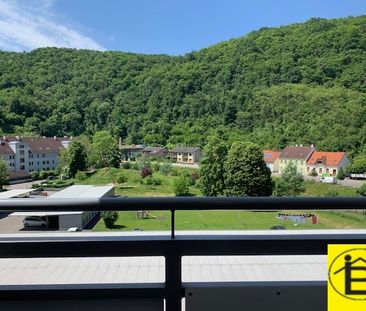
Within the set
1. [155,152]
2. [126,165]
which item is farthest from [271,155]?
[155,152]

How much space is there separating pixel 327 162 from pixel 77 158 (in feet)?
57.5

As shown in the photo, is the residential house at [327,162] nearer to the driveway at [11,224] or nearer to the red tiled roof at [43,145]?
the red tiled roof at [43,145]

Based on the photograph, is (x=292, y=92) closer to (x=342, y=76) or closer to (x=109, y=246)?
(x=342, y=76)

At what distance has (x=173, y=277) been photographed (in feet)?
4.37

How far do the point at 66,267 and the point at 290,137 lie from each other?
123 ft

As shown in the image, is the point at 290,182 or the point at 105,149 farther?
the point at 105,149

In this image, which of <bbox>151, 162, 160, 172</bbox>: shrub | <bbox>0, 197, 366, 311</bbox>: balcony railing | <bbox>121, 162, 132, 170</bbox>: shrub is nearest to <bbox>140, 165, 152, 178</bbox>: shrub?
<bbox>151, 162, 160, 172</bbox>: shrub

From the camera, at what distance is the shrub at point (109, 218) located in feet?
4.63

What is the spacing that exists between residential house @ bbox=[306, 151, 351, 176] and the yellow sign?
966 inches

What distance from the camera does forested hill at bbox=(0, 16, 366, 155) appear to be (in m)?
36.7

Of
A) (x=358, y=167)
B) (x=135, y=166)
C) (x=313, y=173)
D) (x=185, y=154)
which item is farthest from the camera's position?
(x=185, y=154)

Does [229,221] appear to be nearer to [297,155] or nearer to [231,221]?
[231,221]

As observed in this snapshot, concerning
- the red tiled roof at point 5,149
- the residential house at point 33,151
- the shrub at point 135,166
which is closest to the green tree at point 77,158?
A: the residential house at point 33,151

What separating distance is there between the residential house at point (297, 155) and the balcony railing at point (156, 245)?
91.1 ft
